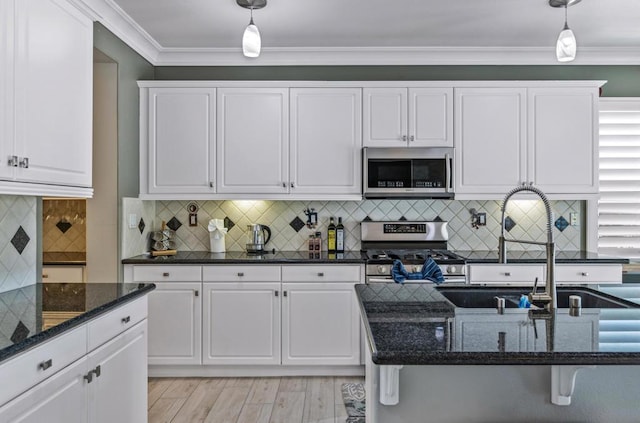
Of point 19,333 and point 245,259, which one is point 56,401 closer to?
point 19,333

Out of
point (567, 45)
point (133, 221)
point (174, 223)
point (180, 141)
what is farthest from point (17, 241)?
point (567, 45)

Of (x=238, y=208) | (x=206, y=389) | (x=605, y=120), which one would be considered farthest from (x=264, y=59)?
(x=605, y=120)

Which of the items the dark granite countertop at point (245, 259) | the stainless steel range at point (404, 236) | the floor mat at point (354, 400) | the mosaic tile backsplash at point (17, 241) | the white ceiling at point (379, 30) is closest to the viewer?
the mosaic tile backsplash at point (17, 241)

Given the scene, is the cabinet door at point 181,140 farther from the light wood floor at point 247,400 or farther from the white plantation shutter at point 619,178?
the white plantation shutter at point 619,178

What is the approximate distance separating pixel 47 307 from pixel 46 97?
0.92 metres

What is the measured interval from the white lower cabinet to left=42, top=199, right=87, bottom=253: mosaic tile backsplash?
76.2 inches

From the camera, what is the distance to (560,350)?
1.22 m

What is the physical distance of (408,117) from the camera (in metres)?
3.79

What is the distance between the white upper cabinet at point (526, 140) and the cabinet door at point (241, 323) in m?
1.70

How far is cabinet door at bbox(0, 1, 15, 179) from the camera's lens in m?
1.87

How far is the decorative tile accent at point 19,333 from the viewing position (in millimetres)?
1479

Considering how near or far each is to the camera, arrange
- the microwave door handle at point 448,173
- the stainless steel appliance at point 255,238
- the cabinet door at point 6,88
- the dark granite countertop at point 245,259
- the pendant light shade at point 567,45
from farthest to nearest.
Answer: the stainless steel appliance at point 255,238, the microwave door handle at point 448,173, the dark granite countertop at point 245,259, the pendant light shade at point 567,45, the cabinet door at point 6,88

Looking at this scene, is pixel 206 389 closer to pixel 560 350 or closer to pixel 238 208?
pixel 238 208

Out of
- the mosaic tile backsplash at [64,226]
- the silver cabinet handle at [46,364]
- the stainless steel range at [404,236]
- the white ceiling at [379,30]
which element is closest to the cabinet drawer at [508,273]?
the stainless steel range at [404,236]
